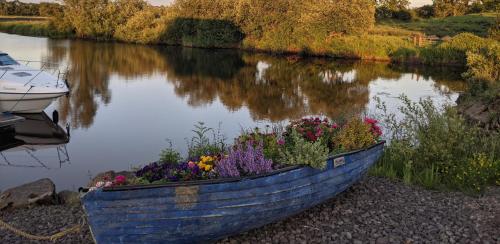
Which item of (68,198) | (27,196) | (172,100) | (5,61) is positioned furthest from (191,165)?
(172,100)

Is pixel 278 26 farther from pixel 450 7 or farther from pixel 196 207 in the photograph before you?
pixel 196 207

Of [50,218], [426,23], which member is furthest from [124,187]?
[426,23]

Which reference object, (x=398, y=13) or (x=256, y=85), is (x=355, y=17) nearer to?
(x=256, y=85)

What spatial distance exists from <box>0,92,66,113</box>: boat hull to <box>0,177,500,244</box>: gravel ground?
1091cm

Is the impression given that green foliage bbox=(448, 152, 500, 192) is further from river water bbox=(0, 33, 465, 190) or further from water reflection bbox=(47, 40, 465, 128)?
water reflection bbox=(47, 40, 465, 128)

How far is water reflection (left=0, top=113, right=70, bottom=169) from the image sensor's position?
46.0 feet

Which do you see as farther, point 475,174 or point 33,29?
point 33,29

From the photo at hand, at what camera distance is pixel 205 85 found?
3044 centimetres

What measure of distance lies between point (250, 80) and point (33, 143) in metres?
18.9

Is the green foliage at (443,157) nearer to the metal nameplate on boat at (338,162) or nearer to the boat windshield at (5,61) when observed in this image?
the metal nameplate on boat at (338,162)

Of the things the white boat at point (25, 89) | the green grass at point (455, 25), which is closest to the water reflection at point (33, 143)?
the white boat at point (25, 89)

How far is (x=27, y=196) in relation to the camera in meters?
9.27

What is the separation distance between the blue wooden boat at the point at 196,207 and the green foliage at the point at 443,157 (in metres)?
3.35

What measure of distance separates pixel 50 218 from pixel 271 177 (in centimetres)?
411
